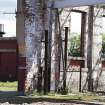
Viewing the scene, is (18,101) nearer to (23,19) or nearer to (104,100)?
(104,100)

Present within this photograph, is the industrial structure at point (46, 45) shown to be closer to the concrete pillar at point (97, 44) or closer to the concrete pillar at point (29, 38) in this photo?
the concrete pillar at point (29, 38)

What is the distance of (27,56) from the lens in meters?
22.6

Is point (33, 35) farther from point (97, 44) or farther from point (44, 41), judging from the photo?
point (97, 44)

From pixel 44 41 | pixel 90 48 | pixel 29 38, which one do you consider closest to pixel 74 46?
pixel 90 48

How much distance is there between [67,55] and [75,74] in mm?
1362

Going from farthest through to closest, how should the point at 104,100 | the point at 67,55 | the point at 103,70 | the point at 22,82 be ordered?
the point at 103,70, the point at 67,55, the point at 22,82, the point at 104,100

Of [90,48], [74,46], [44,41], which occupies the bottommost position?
[90,48]

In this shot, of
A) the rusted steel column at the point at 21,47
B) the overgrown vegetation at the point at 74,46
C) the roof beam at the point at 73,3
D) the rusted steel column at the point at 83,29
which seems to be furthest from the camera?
the rusted steel column at the point at 83,29

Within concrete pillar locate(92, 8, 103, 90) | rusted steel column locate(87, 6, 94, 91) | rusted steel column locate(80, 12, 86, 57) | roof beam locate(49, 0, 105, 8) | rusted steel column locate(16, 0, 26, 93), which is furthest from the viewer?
concrete pillar locate(92, 8, 103, 90)

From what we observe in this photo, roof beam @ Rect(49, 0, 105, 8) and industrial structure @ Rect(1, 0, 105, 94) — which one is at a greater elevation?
roof beam @ Rect(49, 0, 105, 8)

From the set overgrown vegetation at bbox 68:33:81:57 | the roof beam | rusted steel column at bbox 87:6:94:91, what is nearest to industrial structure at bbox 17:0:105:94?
the roof beam

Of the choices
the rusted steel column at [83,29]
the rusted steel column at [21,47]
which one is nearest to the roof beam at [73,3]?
the rusted steel column at [21,47]

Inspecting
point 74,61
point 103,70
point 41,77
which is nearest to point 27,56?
point 41,77

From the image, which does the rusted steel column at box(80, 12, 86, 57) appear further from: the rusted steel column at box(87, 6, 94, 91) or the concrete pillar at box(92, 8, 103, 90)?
the concrete pillar at box(92, 8, 103, 90)
